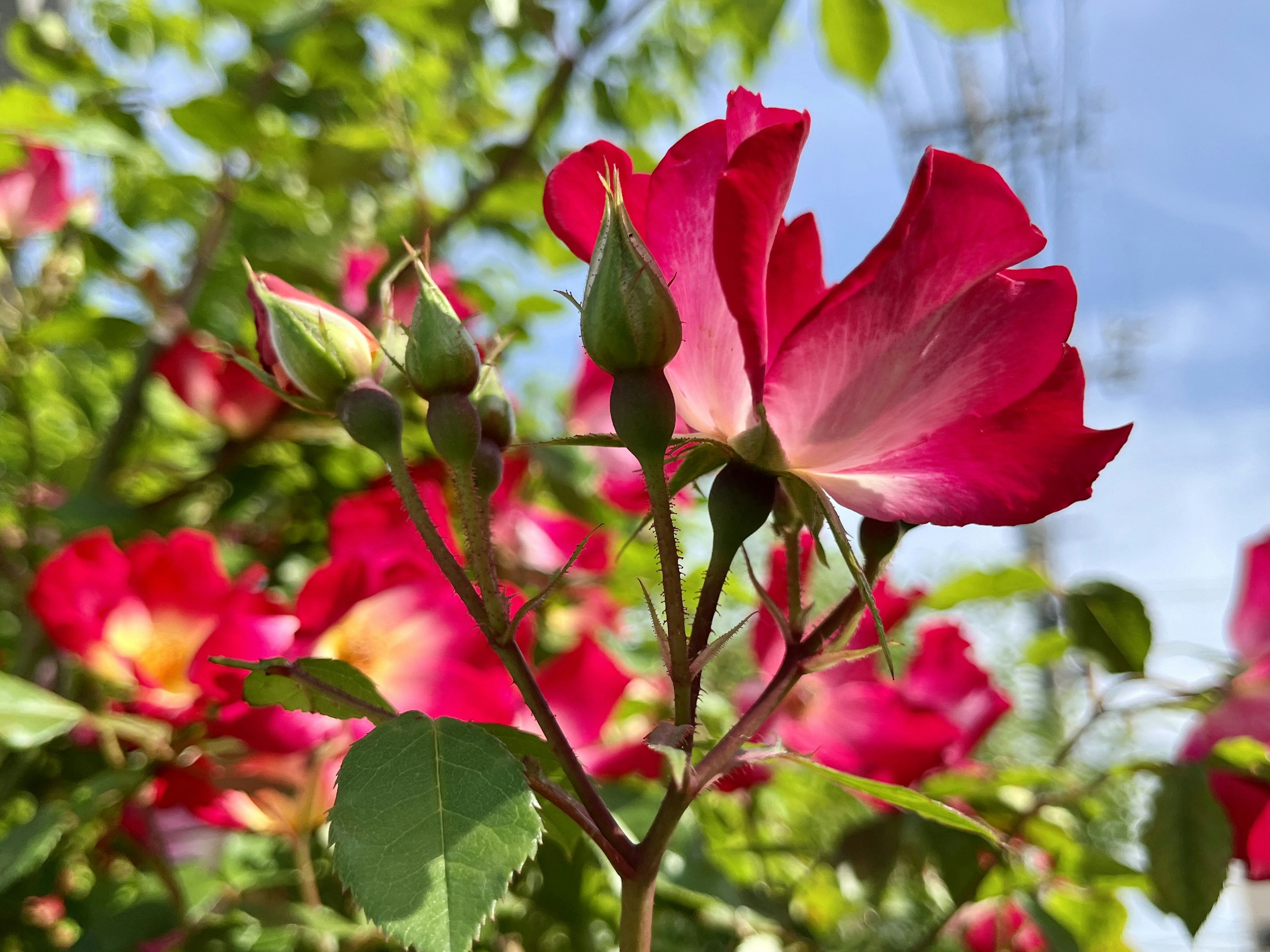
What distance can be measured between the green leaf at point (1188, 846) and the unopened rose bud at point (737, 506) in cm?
41

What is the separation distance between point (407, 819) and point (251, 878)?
0.49 metres

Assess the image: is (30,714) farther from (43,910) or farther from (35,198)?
(35,198)

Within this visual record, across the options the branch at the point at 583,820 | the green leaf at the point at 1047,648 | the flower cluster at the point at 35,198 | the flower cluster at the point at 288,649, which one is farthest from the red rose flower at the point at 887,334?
the flower cluster at the point at 35,198

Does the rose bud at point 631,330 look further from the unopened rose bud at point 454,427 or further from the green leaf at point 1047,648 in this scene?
the green leaf at point 1047,648

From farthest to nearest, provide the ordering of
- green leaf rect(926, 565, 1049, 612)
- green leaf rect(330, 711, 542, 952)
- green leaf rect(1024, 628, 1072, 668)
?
1. green leaf rect(1024, 628, 1072, 668)
2. green leaf rect(926, 565, 1049, 612)
3. green leaf rect(330, 711, 542, 952)

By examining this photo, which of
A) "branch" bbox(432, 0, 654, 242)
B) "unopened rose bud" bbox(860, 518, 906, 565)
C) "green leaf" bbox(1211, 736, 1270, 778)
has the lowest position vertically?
"green leaf" bbox(1211, 736, 1270, 778)

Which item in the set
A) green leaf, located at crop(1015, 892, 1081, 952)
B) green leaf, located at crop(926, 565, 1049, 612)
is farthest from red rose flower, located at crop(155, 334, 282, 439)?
green leaf, located at crop(1015, 892, 1081, 952)

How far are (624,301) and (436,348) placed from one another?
6 cm

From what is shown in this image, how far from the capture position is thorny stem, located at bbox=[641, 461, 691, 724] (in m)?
0.27

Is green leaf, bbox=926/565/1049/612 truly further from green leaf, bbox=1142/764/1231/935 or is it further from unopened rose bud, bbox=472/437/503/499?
unopened rose bud, bbox=472/437/503/499

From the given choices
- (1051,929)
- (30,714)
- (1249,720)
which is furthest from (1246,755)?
(30,714)

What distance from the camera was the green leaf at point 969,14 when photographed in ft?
2.40

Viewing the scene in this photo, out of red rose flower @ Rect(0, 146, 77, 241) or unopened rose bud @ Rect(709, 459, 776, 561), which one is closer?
unopened rose bud @ Rect(709, 459, 776, 561)

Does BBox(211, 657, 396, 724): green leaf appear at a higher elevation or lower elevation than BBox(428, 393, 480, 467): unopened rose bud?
lower
